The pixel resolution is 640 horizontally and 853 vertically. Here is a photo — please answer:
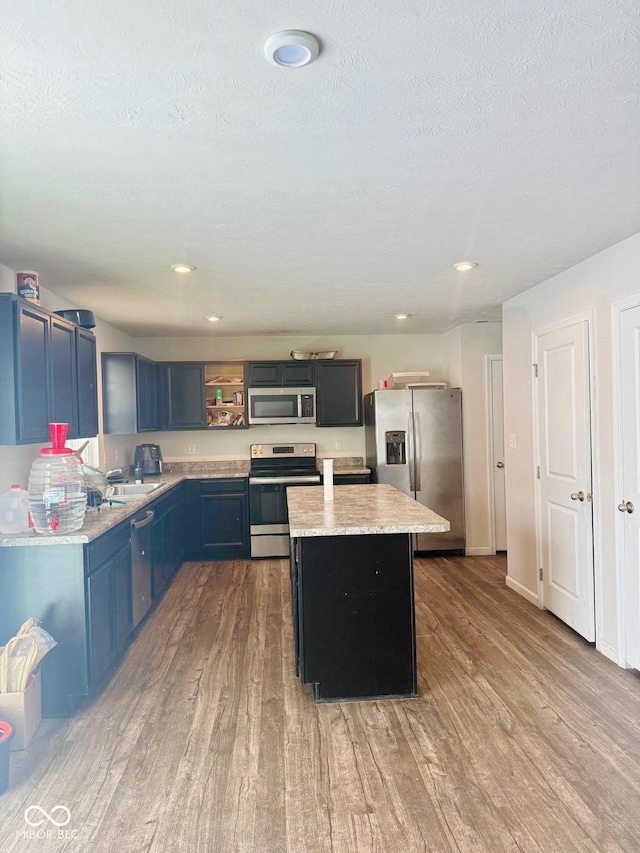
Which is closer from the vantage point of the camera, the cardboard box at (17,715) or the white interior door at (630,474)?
the cardboard box at (17,715)

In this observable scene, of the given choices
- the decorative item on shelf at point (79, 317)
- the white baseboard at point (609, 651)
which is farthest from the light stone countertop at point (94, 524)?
the white baseboard at point (609, 651)

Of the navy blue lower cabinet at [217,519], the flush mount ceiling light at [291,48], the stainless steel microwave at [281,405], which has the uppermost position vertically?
the flush mount ceiling light at [291,48]

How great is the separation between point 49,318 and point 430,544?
3.93 meters

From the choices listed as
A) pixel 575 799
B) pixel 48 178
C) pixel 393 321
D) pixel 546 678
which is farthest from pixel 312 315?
pixel 575 799

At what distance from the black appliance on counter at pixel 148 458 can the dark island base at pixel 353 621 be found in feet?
9.87

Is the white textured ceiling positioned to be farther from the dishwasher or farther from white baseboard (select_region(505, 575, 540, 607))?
white baseboard (select_region(505, 575, 540, 607))

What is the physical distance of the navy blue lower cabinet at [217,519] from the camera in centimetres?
537

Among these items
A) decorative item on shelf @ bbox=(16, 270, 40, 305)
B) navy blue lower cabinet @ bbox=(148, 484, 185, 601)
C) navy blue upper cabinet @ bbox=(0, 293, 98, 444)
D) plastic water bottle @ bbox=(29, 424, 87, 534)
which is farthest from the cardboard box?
A: decorative item on shelf @ bbox=(16, 270, 40, 305)

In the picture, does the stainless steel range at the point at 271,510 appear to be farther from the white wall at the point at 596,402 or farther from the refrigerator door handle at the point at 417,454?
the white wall at the point at 596,402

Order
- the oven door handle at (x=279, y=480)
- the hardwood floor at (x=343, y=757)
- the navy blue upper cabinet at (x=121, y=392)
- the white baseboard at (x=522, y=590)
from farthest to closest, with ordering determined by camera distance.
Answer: the oven door handle at (x=279, y=480) → the navy blue upper cabinet at (x=121, y=392) → the white baseboard at (x=522, y=590) → the hardwood floor at (x=343, y=757)

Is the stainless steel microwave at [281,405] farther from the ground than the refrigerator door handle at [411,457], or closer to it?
farther from the ground

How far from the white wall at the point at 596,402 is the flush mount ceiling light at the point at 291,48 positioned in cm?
219

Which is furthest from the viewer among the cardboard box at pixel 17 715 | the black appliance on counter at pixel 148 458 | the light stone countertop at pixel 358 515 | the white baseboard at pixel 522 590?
the black appliance on counter at pixel 148 458

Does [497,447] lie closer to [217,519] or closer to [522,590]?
[522,590]
